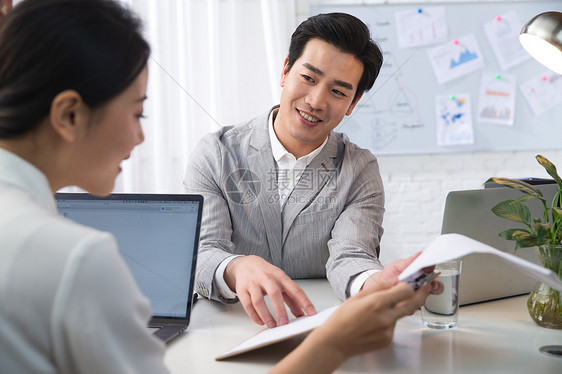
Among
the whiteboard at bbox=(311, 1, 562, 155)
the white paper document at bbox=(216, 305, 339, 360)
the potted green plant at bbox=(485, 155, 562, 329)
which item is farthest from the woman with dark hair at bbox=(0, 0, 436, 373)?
the whiteboard at bbox=(311, 1, 562, 155)

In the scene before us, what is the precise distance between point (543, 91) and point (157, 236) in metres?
2.51

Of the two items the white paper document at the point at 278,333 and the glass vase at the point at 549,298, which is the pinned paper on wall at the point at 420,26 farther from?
the white paper document at the point at 278,333

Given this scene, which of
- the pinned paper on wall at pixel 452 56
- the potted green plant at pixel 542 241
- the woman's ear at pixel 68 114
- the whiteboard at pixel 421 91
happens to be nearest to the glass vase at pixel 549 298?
the potted green plant at pixel 542 241

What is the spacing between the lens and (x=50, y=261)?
0.46m

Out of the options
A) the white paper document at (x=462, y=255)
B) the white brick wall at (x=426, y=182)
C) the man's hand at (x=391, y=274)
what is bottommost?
the white brick wall at (x=426, y=182)

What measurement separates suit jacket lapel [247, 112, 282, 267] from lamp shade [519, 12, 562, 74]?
2.19 ft

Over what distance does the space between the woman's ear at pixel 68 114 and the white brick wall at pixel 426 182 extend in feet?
7.86

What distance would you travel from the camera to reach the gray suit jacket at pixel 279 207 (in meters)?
1.34

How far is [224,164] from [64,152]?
0.81 metres

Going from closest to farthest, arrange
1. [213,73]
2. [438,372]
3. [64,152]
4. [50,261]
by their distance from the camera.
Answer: [50,261] < [64,152] < [438,372] < [213,73]

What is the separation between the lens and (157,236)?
101 cm

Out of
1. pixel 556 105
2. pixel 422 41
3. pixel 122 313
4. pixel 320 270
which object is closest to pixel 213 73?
pixel 422 41

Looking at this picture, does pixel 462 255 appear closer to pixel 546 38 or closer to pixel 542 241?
pixel 542 241

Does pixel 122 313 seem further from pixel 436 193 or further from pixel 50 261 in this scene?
pixel 436 193
